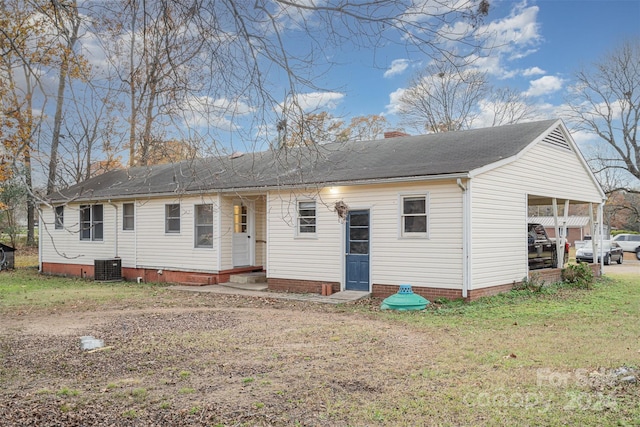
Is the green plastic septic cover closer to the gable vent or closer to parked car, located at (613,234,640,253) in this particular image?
the gable vent

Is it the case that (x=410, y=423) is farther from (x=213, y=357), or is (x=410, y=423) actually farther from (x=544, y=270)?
(x=544, y=270)

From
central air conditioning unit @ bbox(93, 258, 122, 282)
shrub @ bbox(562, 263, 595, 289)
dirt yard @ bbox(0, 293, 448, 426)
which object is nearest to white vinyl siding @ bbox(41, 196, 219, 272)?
central air conditioning unit @ bbox(93, 258, 122, 282)

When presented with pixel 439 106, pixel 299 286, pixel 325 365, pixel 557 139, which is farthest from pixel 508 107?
pixel 325 365

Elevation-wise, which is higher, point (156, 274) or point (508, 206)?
point (508, 206)

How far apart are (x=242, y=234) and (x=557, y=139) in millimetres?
10258

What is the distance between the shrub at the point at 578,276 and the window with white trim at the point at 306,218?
8.10 metres

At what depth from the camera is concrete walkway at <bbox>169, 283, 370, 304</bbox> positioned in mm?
12633

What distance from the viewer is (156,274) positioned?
17906 mm

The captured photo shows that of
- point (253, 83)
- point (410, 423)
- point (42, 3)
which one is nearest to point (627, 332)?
point (410, 423)

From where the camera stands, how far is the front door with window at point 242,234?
16.8 m

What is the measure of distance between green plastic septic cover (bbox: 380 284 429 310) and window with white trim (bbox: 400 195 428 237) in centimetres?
149

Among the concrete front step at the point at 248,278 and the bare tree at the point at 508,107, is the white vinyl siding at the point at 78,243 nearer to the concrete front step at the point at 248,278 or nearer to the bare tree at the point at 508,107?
the concrete front step at the point at 248,278

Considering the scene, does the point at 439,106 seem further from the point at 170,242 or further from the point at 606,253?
the point at 170,242

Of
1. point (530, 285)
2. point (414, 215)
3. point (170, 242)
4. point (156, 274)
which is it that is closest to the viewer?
point (414, 215)
